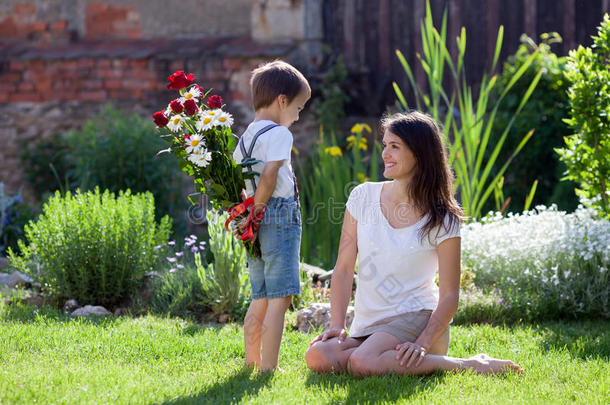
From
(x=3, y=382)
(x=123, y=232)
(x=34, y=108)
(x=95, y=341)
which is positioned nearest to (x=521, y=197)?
(x=123, y=232)

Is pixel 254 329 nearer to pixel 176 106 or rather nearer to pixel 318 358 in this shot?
pixel 318 358

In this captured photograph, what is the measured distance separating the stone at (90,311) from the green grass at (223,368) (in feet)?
0.39

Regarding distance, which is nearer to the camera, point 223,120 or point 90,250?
point 223,120

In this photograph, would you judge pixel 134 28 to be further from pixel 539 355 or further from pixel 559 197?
pixel 539 355

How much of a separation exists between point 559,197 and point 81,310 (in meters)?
4.06

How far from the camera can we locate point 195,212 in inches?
267

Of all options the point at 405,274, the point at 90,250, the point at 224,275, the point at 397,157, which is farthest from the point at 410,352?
the point at 90,250

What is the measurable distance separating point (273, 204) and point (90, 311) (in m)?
1.71

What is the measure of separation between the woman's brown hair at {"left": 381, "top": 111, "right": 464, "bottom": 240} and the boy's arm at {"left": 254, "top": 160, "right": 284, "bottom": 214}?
52 centimetres

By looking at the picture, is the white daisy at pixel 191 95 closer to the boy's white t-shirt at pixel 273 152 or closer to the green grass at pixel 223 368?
the boy's white t-shirt at pixel 273 152

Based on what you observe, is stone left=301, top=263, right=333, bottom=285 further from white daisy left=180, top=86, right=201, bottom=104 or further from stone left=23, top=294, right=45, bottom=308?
white daisy left=180, top=86, right=201, bottom=104

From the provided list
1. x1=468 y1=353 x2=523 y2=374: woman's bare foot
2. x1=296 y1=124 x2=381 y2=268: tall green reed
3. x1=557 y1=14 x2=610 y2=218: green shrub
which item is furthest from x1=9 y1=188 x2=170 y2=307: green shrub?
x1=557 y1=14 x2=610 y2=218: green shrub

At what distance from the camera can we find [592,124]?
162 inches

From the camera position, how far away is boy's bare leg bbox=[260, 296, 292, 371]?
289 centimetres
